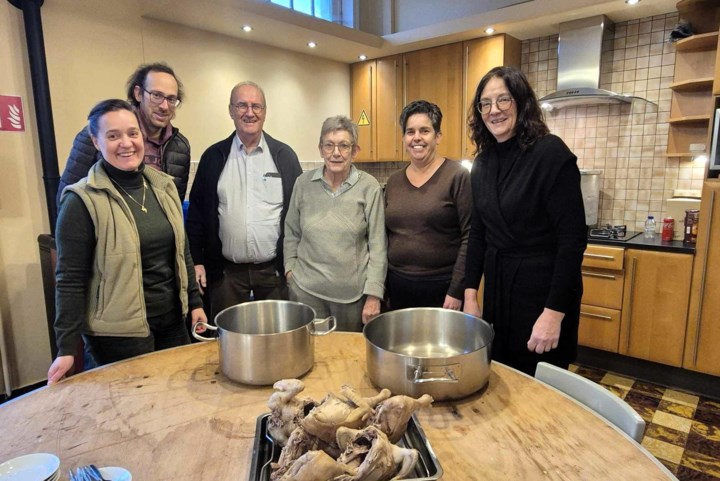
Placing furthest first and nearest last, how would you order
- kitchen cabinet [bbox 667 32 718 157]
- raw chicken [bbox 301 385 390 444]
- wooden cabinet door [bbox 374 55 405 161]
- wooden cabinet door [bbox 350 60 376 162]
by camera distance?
1. wooden cabinet door [bbox 350 60 376 162]
2. wooden cabinet door [bbox 374 55 405 161]
3. kitchen cabinet [bbox 667 32 718 157]
4. raw chicken [bbox 301 385 390 444]

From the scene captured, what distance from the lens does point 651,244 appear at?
2814mm

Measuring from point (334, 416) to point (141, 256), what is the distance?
3.26ft

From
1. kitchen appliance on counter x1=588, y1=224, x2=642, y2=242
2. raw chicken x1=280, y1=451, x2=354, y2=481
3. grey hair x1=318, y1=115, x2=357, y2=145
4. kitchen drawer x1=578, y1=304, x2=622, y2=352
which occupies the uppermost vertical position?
grey hair x1=318, y1=115, x2=357, y2=145

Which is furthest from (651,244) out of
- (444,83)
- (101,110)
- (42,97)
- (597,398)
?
(42,97)

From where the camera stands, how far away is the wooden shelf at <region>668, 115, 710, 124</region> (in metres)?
2.83

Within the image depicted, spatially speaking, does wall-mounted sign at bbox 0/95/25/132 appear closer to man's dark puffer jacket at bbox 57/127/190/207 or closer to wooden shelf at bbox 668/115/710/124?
man's dark puffer jacket at bbox 57/127/190/207

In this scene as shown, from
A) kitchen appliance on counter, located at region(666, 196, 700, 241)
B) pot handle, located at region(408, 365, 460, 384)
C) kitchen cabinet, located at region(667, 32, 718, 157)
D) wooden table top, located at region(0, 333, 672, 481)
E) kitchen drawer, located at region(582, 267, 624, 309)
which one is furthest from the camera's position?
kitchen appliance on counter, located at region(666, 196, 700, 241)

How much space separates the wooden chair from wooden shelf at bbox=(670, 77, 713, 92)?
100 inches

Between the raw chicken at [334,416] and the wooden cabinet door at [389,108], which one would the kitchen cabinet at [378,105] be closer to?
the wooden cabinet door at [389,108]

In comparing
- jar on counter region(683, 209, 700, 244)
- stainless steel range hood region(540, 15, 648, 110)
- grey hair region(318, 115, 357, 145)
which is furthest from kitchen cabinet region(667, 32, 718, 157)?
grey hair region(318, 115, 357, 145)

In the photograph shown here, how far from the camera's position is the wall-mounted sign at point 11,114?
2.55m

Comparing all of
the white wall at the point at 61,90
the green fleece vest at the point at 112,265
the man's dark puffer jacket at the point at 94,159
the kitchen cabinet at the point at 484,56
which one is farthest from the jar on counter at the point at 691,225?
the white wall at the point at 61,90

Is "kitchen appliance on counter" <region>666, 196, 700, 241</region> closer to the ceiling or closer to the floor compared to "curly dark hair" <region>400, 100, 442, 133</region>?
closer to the floor

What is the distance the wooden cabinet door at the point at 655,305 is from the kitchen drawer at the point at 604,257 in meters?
0.05
